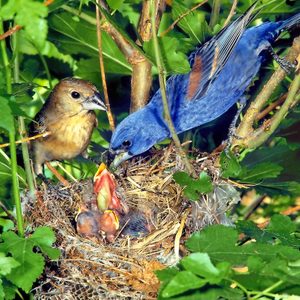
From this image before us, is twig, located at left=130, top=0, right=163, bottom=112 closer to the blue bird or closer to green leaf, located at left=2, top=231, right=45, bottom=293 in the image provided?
the blue bird

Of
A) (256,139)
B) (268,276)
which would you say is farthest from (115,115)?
(268,276)

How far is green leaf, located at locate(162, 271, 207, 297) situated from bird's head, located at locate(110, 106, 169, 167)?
198cm

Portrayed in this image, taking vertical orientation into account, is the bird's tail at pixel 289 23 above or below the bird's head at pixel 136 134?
above

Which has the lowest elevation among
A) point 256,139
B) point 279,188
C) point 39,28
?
point 279,188

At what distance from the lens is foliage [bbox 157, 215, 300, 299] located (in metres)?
2.34

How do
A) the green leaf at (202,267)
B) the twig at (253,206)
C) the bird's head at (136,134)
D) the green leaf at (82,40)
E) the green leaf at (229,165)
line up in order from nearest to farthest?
1. the green leaf at (202,267)
2. the green leaf at (229,165)
3. the green leaf at (82,40)
4. the bird's head at (136,134)
5. the twig at (253,206)

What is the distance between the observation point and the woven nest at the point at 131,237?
11.5 feet

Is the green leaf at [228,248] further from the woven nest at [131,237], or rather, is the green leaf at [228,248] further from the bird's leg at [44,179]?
the bird's leg at [44,179]

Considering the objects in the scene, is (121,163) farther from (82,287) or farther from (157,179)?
(82,287)

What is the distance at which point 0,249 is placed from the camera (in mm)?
3061

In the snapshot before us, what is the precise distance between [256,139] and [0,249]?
1302 millimetres

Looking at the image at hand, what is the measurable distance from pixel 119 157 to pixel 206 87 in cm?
71

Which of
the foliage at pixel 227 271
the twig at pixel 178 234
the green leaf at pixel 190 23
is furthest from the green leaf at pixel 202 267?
the green leaf at pixel 190 23

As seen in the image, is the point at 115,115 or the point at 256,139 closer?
the point at 256,139
